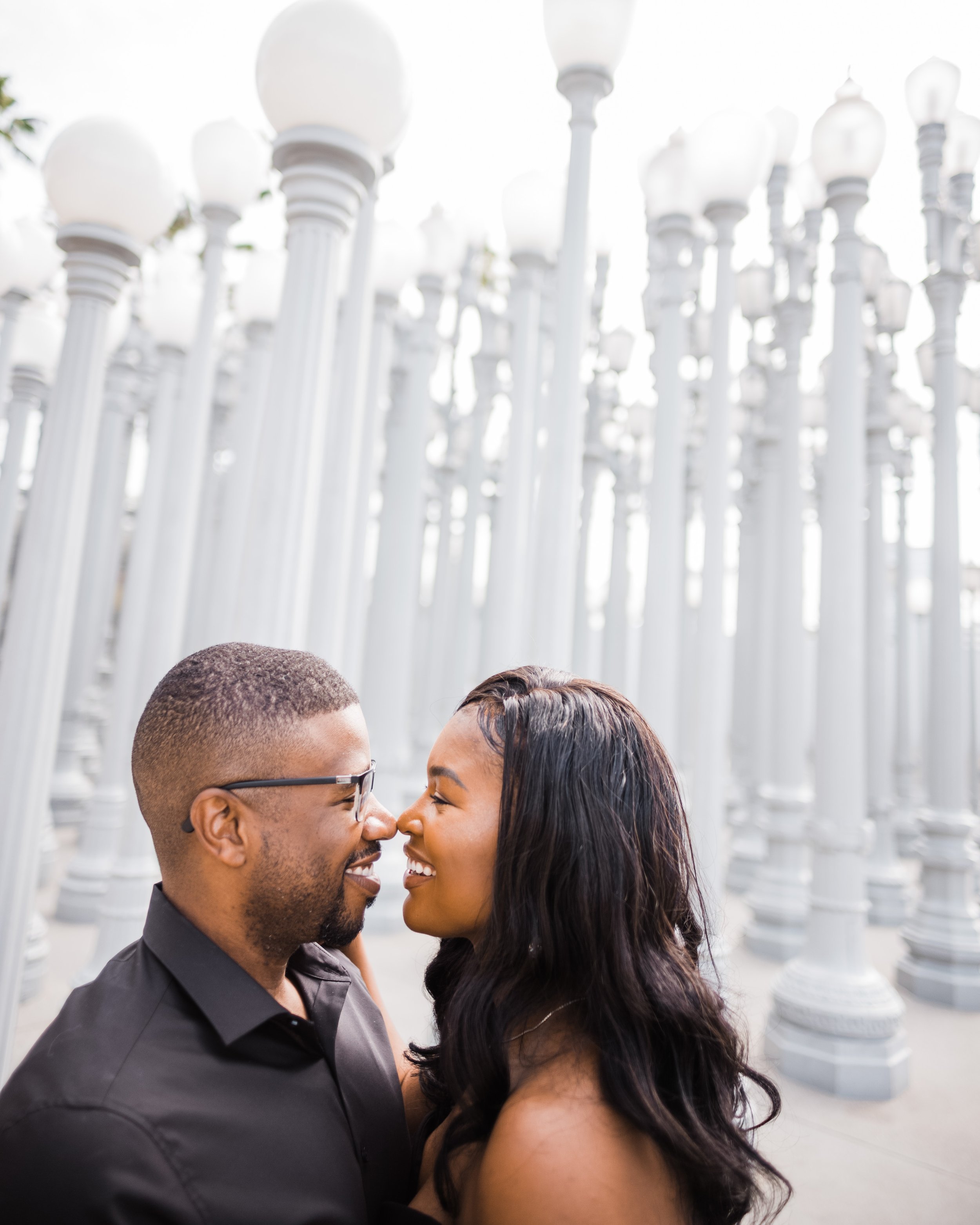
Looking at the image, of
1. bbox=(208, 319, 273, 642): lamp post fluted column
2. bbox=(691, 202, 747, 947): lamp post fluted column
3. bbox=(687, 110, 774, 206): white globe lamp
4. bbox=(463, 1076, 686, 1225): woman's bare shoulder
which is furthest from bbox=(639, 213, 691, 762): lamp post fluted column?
bbox=(463, 1076, 686, 1225): woman's bare shoulder

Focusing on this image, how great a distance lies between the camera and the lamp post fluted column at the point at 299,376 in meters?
3.31

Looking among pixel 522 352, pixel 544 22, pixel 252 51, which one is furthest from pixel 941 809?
pixel 252 51

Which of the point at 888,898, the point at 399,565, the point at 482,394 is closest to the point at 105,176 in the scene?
the point at 399,565

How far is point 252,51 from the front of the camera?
7250 mm

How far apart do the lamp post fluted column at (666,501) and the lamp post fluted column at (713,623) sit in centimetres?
21

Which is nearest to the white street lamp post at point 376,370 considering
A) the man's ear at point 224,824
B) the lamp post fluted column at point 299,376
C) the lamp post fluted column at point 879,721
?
the lamp post fluted column at point 299,376

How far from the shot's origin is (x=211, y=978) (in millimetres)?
1725

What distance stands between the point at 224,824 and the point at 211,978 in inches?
12.1

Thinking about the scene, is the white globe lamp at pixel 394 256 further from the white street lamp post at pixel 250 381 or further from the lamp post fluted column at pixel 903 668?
the lamp post fluted column at pixel 903 668

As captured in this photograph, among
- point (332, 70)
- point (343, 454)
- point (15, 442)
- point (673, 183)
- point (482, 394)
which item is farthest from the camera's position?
point (482, 394)

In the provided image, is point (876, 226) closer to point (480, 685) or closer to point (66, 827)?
point (480, 685)

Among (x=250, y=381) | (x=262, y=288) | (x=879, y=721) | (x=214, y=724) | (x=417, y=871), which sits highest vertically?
(x=262, y=288)

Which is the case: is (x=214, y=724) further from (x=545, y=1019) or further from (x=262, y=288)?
(x=262, y=288)

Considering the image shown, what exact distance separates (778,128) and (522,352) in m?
4.37
